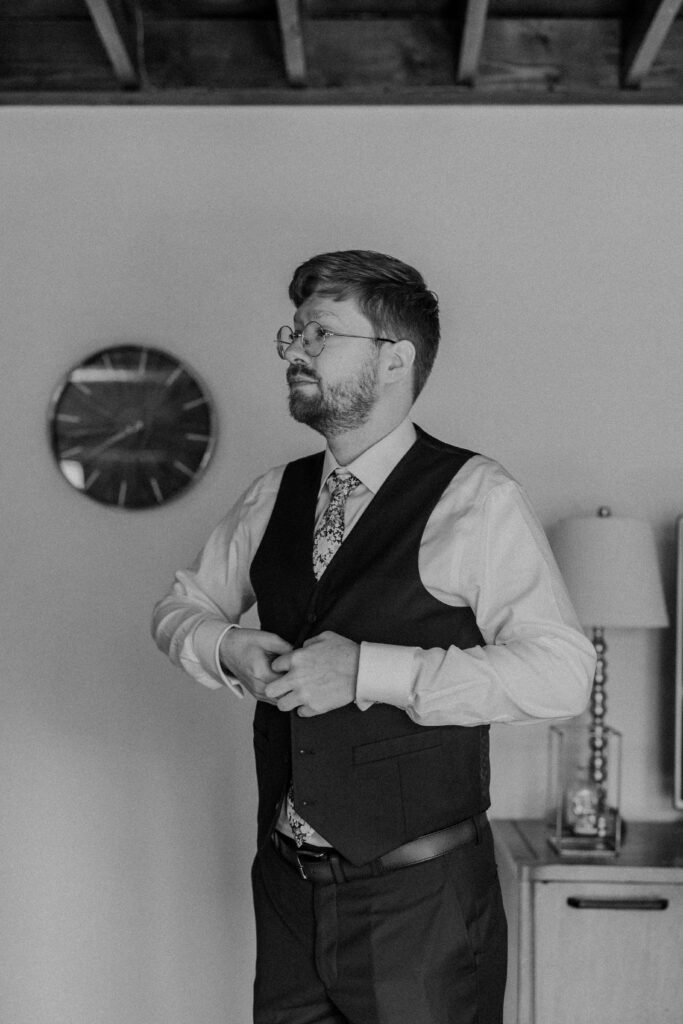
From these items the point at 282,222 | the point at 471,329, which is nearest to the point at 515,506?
the point at 471,329

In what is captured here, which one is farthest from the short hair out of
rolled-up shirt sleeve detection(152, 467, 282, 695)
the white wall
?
the white wall

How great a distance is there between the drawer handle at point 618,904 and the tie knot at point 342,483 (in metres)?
1.15

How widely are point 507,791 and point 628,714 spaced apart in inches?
15.6

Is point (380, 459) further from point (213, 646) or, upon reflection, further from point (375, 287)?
point (213, 646)

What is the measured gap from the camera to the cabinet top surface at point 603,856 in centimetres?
235

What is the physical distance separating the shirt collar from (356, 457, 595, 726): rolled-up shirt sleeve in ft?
0.44

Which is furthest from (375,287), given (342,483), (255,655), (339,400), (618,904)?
(618,904)

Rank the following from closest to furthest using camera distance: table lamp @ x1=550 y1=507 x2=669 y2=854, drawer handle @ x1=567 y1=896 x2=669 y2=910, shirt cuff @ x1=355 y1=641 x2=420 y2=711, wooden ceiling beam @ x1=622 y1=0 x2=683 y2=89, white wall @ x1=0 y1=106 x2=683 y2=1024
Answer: shirt cuff @ x1=355 y1=641 x2=420 y2=711 → drawer handle @ x1=567 y1=896 x2=669 y2=910 → table lamp @ x1=550 y1=507 x2=669 y2=854 → wooden ceiling beam @ x1=622 y1=0 x2=683 y2=89 → white wall @ x1=0 y1=106 x2=683 y2=1024

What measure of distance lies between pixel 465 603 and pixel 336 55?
186 cm

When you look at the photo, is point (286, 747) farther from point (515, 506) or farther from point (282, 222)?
point (282, 222)

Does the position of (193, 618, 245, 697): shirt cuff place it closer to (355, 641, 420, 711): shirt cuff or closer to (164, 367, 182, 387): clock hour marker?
(355, 641, 420, 711): shirt cuff

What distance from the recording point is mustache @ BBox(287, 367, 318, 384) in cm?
183

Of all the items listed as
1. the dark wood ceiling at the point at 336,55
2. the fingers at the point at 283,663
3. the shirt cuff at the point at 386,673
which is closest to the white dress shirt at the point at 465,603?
the shirt cuff at the point at 386,673

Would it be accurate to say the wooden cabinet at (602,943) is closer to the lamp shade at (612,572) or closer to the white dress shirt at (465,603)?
the lamp shade at (612,572)
